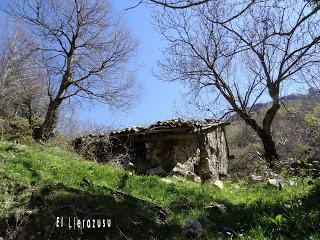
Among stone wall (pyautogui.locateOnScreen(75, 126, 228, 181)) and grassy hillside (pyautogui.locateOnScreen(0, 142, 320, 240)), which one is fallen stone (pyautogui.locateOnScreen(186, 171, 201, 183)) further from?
grassy hillside (pyautogui.locateOnScreen(0, 142, 320, 240))

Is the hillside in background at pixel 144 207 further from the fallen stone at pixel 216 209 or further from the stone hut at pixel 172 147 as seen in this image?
the stone hut at pixel 172 147

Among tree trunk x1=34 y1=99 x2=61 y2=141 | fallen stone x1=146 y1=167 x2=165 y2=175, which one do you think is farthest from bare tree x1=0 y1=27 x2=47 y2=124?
fallen stone x1=146 y1=167 x2=165 y2=175

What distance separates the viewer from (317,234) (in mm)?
4094

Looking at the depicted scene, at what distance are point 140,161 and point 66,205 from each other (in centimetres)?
769

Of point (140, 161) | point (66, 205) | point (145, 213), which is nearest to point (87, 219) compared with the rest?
point (66, 205)

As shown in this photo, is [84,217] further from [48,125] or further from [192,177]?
[48,125]

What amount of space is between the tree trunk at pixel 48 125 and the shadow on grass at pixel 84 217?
1082cm

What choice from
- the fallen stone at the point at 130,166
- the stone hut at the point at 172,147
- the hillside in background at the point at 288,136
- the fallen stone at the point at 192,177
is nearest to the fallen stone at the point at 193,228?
the hillside in background at the point at 288,136

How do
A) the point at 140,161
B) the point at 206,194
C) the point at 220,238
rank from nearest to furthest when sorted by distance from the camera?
the point at 220,238 < the point at 206,194 < the point at 140,161

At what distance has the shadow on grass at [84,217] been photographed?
5.90 meters

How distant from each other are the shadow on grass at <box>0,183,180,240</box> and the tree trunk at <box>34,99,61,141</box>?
1082 centimetres

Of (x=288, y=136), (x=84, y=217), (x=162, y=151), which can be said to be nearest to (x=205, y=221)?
(x=84, y=217)

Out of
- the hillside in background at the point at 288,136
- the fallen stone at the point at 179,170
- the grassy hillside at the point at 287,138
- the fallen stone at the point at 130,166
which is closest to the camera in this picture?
the fallen stone at the point at 179,170

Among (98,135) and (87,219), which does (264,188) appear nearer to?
(87,219)
